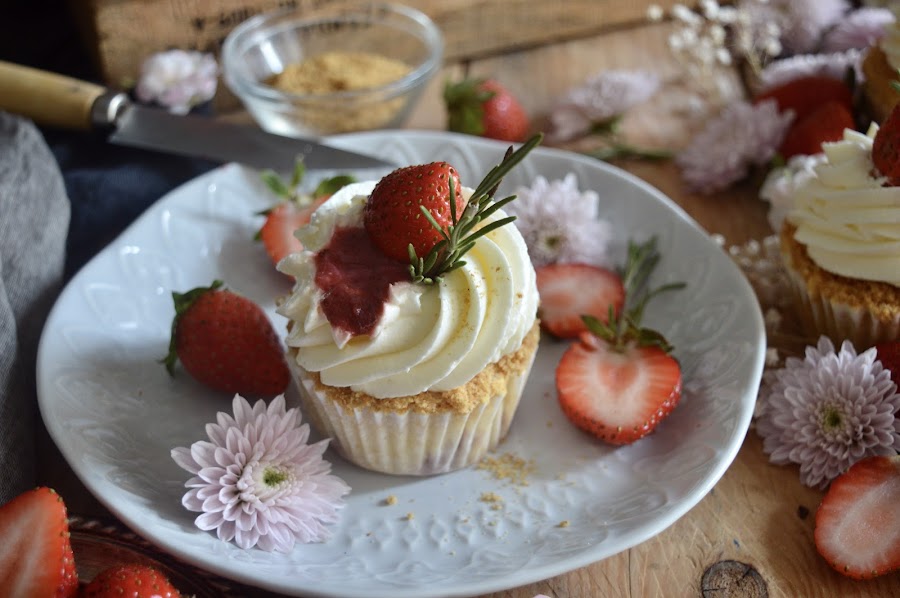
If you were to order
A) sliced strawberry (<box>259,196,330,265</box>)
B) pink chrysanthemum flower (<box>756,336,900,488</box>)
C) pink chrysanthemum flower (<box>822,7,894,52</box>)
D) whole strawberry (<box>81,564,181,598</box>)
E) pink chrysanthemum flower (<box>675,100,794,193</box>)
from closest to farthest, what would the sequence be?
whole strawberry (<box>81,564,181,598</box>), pink chrysanthemum flower (<box>756,336,900,488</box>), sliced strawberry (<box>259,196,330,265</box>), pink chrysanthemum flower (<box>675,100,794,193</box>), pink chrysanthemum flower (<box>822,7,894,52</box>)

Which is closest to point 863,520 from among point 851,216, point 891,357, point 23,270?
point 891,357

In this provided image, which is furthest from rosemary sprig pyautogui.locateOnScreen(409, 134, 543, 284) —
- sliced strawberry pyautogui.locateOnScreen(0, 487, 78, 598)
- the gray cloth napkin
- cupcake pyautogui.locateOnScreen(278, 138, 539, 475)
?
the gray cloth napkin

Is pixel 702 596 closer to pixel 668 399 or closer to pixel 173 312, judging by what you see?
pixel 668 399

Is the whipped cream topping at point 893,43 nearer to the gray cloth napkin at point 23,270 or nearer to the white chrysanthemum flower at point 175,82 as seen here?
the white chrysanthemum flower at point 175,82

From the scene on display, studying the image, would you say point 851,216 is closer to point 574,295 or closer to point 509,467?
point 574,295

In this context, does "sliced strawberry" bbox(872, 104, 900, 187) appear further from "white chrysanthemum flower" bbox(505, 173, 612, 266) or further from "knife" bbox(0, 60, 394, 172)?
"knife" bbox(0, 60, 394, 172)

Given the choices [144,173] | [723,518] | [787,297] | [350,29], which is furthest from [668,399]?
[350,29]
